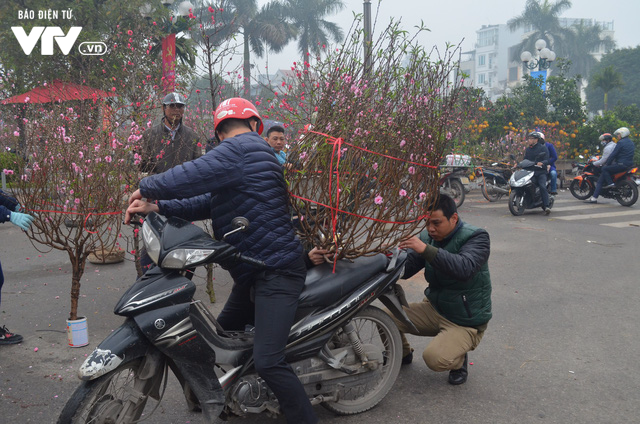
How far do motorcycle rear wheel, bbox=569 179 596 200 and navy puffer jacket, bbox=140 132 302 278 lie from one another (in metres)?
13.3

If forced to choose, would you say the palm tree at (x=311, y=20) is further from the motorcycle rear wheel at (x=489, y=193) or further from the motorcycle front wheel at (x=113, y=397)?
the motorcycle front wheel at (x=113, y=397)

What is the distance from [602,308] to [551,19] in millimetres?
67366

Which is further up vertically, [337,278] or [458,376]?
[337,278]

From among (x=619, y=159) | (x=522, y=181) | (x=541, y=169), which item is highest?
(x=619, y=159)

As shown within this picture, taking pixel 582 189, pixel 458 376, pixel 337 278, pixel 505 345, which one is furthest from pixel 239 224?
pixel 582 189

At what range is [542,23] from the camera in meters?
64.5

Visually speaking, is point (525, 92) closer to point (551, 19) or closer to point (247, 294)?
point (247, 294)

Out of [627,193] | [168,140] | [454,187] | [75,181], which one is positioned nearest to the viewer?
[75,181]

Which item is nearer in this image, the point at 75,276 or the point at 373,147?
the point at 373,147

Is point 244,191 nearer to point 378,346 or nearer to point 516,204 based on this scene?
point 378,346

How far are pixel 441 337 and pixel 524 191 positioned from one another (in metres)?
8.81

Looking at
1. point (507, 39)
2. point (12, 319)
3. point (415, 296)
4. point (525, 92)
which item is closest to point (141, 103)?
point (12, 319)

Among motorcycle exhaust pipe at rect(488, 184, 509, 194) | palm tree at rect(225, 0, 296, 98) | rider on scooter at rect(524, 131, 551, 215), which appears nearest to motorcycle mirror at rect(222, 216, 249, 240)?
rider on scooter at rect(524, 131, 551, 215)

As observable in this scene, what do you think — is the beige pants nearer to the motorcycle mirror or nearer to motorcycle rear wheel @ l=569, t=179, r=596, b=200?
Result: the motorcycle mirror
